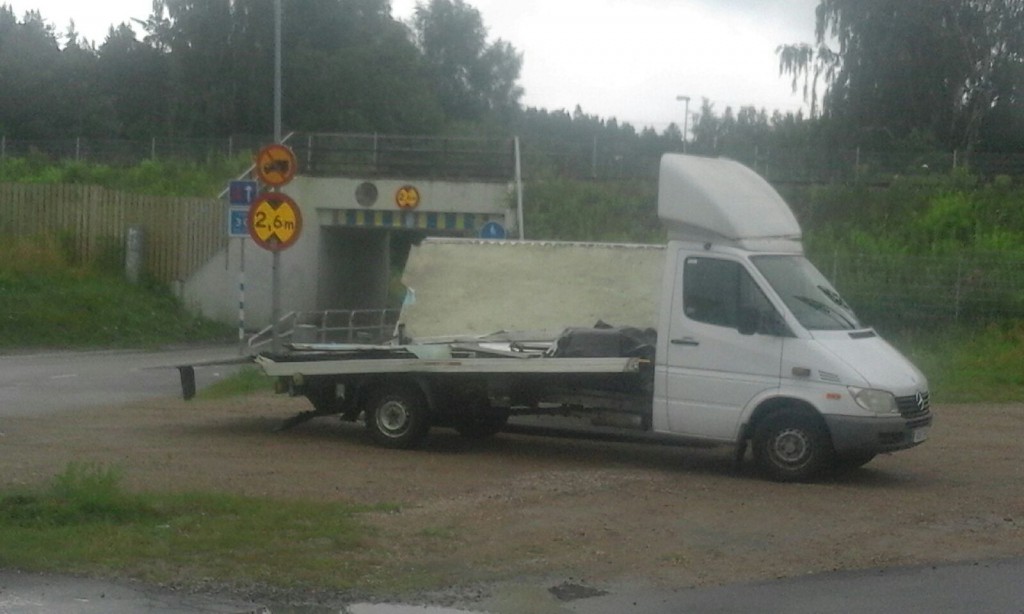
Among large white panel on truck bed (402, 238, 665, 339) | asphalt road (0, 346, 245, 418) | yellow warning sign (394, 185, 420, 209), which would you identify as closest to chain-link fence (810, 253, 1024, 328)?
yellow warning sign (394, 185, 420, 209)

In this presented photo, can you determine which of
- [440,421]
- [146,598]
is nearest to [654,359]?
[440,421]

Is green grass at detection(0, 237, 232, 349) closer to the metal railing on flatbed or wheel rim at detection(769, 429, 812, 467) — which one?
the metal railing on flatbed

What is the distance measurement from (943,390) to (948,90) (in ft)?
121

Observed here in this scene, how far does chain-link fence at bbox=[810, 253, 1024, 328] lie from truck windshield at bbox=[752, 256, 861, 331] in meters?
14.5

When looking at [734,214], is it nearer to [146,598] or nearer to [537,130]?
[146,598]

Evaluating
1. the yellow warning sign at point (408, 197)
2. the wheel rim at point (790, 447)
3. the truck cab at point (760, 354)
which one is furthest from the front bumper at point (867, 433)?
the yellow warning sign at point (408, 197)

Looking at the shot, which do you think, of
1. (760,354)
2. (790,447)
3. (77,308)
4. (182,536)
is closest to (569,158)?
(77,308)

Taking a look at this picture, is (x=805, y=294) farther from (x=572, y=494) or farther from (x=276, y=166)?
(x=276, y=166)

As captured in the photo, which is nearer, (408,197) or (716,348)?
(716,348)

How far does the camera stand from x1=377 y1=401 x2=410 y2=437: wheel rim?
47.5 ft

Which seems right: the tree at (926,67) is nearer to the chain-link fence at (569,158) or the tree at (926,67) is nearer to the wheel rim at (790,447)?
the chain-link fence at (569,158)

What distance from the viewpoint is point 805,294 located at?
13258 mm

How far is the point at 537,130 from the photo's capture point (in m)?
87.6

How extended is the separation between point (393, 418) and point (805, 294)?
14.4 ft
